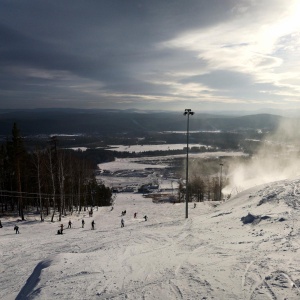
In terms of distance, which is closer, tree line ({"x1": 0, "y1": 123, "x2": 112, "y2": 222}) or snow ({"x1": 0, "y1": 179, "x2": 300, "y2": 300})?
snow ({"x1": 0, "y1": 179, "x2": 300, "y2": 300})

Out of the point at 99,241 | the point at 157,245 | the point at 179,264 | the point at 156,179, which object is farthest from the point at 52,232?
the point at 156,179

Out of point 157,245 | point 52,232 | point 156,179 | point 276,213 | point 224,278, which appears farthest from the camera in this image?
point 156,179

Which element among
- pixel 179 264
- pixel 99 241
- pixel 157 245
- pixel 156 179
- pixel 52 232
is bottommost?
pixel 156 179

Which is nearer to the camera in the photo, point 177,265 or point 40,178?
point 177,265

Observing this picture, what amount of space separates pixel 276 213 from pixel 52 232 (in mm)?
19837

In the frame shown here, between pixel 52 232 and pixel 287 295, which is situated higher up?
pixel 287 295

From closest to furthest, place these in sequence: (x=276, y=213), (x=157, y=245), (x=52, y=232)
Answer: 1. (x=157, y=245)
2. (x=276, y=213)
3. (x=52, y=232)

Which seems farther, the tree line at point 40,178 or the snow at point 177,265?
the tree line at point 40,178

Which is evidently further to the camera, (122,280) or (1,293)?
(1,293)

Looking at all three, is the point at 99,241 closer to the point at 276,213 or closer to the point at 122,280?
the point at 122,280

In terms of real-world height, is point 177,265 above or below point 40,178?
above

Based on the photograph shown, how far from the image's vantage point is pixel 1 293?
12.5m

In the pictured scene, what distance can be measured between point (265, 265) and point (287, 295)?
2.43 metres

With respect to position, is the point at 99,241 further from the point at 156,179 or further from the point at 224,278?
the point at 156,179
